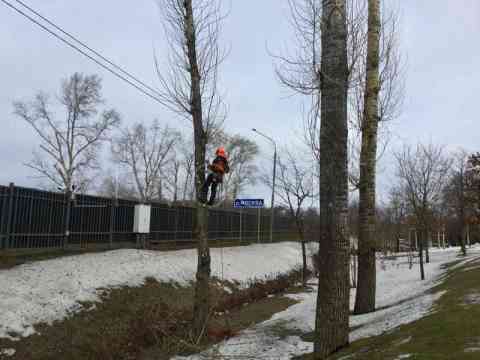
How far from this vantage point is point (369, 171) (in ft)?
30.7

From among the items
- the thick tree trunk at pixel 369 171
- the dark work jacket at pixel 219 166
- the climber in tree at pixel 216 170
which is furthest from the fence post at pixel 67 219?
the thick tree trunk at pixel 369 171

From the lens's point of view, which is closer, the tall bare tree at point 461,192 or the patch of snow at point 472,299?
the patch of snow at point 472,299

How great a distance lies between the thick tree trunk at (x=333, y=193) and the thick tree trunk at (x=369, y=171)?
4.49 m

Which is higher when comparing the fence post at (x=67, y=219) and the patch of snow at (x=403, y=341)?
the fence post at (x=67, y=219)

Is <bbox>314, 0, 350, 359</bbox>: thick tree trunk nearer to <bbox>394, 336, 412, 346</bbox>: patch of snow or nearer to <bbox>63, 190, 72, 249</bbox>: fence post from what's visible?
<bbox>394, 336, 412, 346</bbox>: patch of snow

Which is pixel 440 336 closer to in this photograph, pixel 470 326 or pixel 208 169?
pixel 470 326

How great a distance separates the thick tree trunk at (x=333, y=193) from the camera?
4.75 m

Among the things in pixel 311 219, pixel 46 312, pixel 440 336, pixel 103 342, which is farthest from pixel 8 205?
pixel 311 219

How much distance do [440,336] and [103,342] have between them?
607cm

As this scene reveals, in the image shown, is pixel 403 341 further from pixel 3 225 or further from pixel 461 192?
pixel 461 192

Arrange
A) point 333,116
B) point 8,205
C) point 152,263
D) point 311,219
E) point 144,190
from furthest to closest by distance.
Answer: point 144,190, point 311,219, point 152,263, point 8,205, point 333,116

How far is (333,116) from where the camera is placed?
505cm

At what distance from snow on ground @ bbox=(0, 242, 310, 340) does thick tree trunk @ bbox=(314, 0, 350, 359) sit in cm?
538

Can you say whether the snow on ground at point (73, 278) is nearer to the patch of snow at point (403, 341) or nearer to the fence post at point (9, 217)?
the fence post at point (9, 217)
